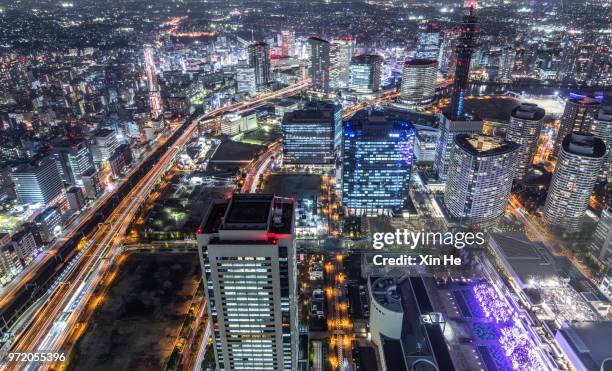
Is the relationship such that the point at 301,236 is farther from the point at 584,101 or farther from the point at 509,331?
the point at 584,101

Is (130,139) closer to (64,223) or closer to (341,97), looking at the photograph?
(64,223)

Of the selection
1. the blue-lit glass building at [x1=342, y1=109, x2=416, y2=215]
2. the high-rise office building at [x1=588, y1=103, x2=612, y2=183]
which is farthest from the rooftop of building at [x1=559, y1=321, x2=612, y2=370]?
the high-rise office building at [x1=588, y1=103, x2=612, y2=183]

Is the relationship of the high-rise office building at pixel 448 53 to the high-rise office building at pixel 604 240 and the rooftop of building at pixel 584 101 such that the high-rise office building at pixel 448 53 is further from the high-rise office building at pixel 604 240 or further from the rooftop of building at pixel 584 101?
the high-rise office building at pixel 604 240

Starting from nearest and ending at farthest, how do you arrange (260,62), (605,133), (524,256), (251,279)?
(251,279), (524,256), (605,133), (260,62)

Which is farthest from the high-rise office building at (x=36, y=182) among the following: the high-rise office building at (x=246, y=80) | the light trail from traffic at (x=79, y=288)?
the high-rise office building at (x=246, y=80)

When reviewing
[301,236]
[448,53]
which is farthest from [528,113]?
[448,53]

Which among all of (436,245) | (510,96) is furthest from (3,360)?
(510,96)
